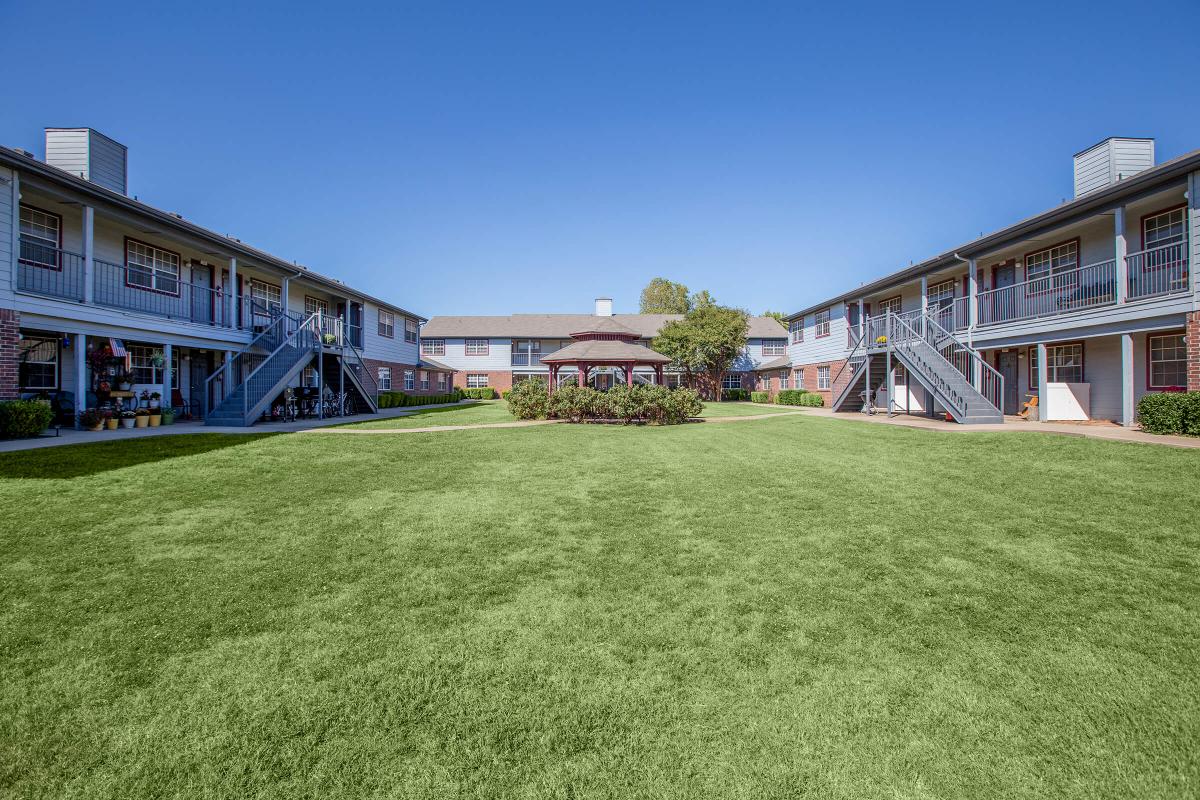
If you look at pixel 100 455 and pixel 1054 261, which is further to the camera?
pixel 1054 261

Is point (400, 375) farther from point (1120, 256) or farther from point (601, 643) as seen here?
point (1120, 256)

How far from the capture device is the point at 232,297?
17844 mm

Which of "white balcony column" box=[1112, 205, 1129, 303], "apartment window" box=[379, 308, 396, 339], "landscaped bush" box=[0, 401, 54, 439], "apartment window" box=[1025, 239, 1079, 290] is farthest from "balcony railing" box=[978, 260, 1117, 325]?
"apartment window" box=[379, 308, 396, 339]

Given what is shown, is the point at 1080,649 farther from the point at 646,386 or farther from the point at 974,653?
the point at 646,386

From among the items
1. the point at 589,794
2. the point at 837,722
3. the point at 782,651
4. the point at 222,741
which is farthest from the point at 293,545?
the point at 837,722

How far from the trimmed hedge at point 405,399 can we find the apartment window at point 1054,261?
26.8 meters

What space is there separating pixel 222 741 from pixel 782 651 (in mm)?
2961

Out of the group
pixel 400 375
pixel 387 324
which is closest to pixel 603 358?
pixel 387 324

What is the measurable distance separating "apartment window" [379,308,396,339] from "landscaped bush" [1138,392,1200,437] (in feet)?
100

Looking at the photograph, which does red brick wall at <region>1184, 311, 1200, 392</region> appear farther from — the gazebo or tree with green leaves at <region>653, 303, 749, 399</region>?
tree with green leaves at <region>653, 303, 749, 399</region>

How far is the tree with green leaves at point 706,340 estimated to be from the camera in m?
37.6

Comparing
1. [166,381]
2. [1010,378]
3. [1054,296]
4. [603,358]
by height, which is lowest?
[166,381]

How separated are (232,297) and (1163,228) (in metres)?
27.8

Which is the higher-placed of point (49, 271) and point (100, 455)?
point (49, 271)
